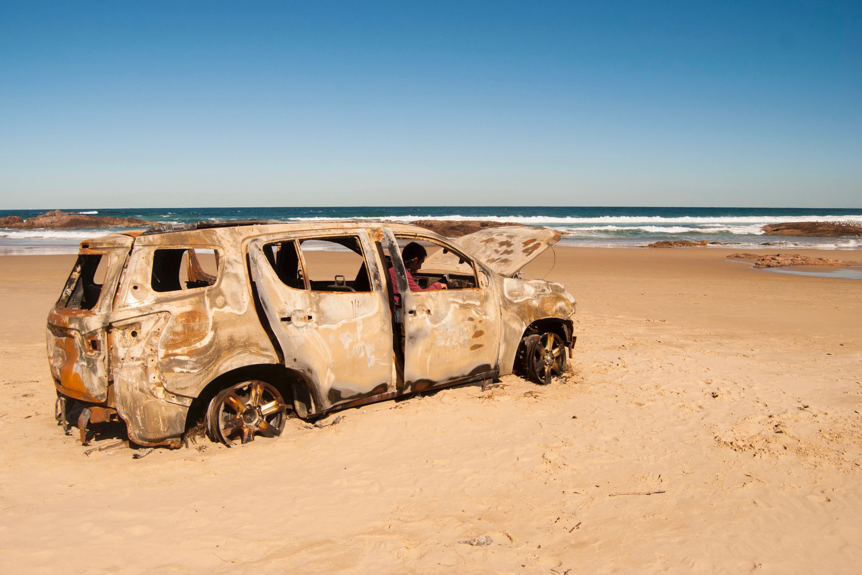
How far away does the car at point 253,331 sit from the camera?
3.85m

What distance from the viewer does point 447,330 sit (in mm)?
5148

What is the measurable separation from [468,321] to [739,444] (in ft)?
8.03

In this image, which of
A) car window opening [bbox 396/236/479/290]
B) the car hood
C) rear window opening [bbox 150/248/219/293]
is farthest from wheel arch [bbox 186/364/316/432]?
car window opening [bbox 396/236/479/290]

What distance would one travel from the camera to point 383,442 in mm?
4570

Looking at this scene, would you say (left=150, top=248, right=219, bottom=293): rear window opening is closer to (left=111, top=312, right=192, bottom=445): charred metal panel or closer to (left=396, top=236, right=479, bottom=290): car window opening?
(left=111, top=312, right=192, bottom=445): charred metal panel

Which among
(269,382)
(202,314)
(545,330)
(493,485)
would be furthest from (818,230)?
(202,314)

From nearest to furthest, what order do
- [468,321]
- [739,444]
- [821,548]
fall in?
[821,548] < [739,444] < [468,321]

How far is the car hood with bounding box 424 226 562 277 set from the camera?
5.82 m

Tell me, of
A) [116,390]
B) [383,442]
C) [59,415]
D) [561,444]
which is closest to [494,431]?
[561,444]

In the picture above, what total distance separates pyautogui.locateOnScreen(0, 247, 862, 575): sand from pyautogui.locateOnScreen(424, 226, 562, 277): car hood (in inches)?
51.3

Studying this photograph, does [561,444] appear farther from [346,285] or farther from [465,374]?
[346,285]

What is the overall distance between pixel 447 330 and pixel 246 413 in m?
1.85

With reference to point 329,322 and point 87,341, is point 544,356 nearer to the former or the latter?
point 329,322

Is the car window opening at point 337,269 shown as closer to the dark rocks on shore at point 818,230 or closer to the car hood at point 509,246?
the car hood at point 509,246
